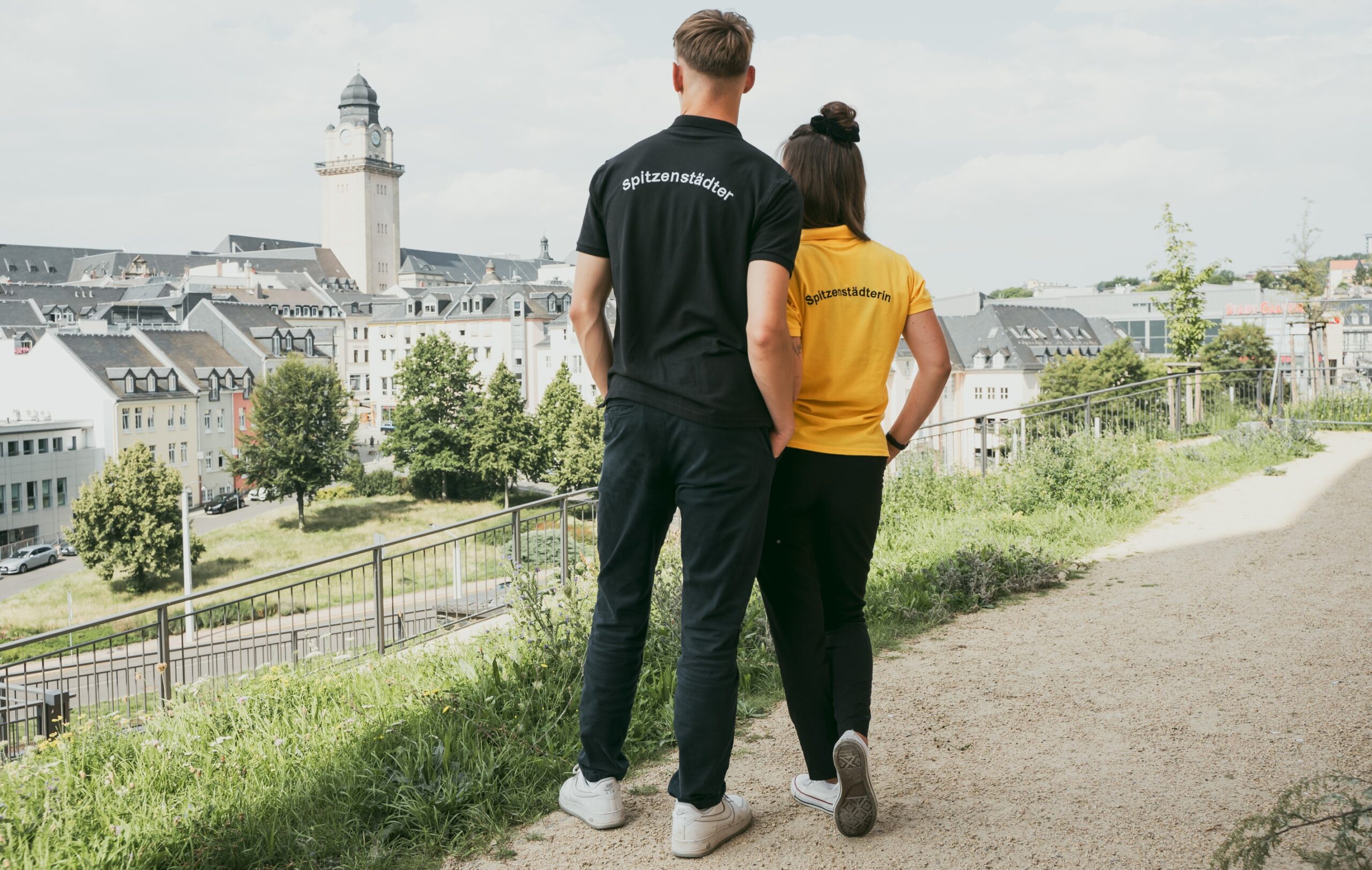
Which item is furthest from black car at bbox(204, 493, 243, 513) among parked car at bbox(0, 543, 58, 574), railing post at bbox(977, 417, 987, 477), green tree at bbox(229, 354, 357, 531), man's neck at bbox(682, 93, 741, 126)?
man's neck at bbox(682, 93, 741, 126)

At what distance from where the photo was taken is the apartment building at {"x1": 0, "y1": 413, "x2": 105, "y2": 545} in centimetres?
5962

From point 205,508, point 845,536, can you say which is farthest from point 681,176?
point 205,508

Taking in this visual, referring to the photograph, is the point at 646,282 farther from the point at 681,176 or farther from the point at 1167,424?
the point at 1167,424

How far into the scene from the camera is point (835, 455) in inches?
116

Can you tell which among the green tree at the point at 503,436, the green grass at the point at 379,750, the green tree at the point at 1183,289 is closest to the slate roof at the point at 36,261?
the green tree at the point at 503,436

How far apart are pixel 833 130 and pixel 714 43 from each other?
46cm

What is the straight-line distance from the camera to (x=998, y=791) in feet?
10.8

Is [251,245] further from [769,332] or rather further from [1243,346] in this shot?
[769,332]

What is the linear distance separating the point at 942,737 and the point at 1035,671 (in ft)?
3.26

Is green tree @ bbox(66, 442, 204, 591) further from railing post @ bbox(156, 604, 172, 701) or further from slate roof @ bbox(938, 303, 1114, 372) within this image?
slate roof @ bbox(938, 303, 1114, 372)

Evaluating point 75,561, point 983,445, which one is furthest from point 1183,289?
point 75,561

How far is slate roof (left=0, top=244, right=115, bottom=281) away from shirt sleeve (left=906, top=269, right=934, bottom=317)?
466 feet

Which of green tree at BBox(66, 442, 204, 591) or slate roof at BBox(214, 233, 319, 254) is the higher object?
slate roof at BBox(214, 233, 319, 254)

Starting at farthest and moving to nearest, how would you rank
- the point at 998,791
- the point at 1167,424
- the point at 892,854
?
the point at 1167,424
the point at 998,791
the point at 892,854
